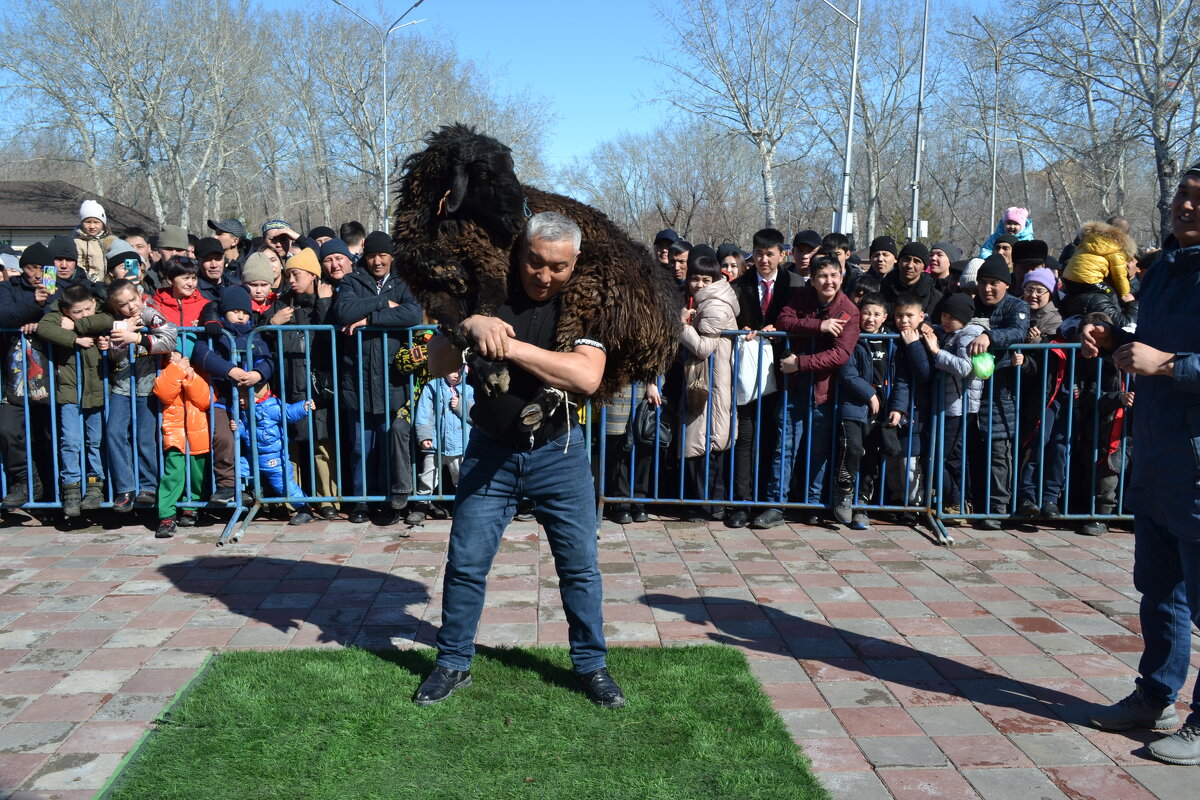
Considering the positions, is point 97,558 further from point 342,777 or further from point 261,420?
point 342,777

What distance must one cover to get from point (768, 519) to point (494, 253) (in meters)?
4.11

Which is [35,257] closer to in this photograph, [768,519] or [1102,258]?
[768,519]

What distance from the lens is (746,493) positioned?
720 centimetres

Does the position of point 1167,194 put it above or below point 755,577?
above

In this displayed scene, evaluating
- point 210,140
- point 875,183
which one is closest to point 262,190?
point 210,140

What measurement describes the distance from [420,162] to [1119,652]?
4.06 meters

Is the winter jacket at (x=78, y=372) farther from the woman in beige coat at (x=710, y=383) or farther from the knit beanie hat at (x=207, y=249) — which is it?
the woman in beige coat at (x=710, y=383)

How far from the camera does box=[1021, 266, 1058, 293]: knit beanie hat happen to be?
23.9 ft

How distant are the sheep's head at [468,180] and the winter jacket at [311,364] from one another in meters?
3.66

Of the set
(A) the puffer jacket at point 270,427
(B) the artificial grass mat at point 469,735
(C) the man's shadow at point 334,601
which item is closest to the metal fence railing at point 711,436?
(A) the puffer jacket at point 270,427

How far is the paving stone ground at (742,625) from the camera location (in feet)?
12.0

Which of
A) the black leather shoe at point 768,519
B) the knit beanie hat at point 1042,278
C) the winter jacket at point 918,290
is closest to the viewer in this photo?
the black leather shoe at point 768,519

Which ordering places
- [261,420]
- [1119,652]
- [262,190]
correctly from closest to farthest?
[1119,652], [261,420], [262,190]

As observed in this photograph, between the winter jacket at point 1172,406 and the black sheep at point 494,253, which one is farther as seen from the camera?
the winter jacket at point 1172,406
